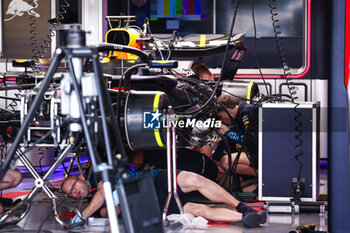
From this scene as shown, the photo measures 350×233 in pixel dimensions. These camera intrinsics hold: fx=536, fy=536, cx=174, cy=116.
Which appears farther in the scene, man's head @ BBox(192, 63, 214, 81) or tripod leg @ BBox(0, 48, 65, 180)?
man's head @ BBox(192, 63, 214, 81)

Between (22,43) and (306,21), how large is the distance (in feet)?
12.4

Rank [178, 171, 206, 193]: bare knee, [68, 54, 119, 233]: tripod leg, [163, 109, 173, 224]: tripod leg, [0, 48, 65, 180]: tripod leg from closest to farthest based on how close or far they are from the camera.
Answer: [68, 54, 119, 233]: tripod leg, [0, 48, 65, 180]: tripod leg, [163, 109, 173, 224]: tripod leg, [178, 171, 206, 193]: bare knee

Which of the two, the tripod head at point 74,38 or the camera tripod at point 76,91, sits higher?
the tripod head at point 74,38

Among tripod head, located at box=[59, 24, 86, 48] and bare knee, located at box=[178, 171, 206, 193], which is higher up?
tripod head, located at box=[59, 24, 86, 48]

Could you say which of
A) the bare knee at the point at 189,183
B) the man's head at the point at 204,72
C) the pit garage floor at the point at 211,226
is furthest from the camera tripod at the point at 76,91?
the man's head at the point at 204,72

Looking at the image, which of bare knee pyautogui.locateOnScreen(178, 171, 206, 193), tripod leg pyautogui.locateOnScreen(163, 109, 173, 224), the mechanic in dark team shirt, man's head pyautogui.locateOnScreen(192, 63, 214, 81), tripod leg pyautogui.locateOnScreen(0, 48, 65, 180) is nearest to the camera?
tripod leg pyautogui.locateOnScreen(0, 48, 65, 180)

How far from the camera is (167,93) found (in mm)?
3832

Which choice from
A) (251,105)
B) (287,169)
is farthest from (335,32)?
(251,105)

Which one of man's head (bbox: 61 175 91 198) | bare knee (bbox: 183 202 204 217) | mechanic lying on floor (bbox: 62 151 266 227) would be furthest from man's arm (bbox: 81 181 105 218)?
bare knee (bbox: 183 202 204 217)

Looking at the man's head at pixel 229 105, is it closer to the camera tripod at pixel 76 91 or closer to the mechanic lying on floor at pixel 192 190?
A: the mechanic lying on floor at pixel 192 190

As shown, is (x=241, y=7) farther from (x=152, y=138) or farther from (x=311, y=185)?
(x=152, y=138)

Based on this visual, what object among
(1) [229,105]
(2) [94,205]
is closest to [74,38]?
(2) [94,205]

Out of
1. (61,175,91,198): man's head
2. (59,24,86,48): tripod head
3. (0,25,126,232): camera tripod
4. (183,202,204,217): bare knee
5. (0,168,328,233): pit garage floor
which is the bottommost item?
(0,168,328,233): pit garage floor

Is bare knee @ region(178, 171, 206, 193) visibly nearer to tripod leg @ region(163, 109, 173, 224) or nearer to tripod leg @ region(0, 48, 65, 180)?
tripod leg @ region(163, 109, 173, 224)
